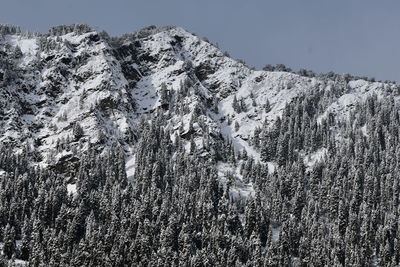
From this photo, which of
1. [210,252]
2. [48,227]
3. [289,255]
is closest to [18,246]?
[48,227]

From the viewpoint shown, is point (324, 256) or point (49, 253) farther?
point (324, 256)

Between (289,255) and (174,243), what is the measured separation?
40.8 metres

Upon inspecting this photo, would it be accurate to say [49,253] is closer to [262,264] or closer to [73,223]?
[73,223]

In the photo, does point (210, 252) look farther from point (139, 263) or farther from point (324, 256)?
point (324, 256)

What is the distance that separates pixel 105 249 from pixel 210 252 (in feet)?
114

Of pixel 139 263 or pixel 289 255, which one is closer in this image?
pixel 139 263

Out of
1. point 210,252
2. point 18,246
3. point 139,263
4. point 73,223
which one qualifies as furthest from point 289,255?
point 18,246

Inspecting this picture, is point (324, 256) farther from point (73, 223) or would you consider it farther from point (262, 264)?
point (73, 223)

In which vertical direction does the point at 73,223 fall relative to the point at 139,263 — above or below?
above

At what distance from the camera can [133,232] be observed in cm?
19500

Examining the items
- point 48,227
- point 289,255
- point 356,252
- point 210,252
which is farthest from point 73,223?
point 356,252

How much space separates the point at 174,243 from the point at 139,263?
2075 cm

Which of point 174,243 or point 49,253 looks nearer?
point 49,253

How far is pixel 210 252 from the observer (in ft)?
618
